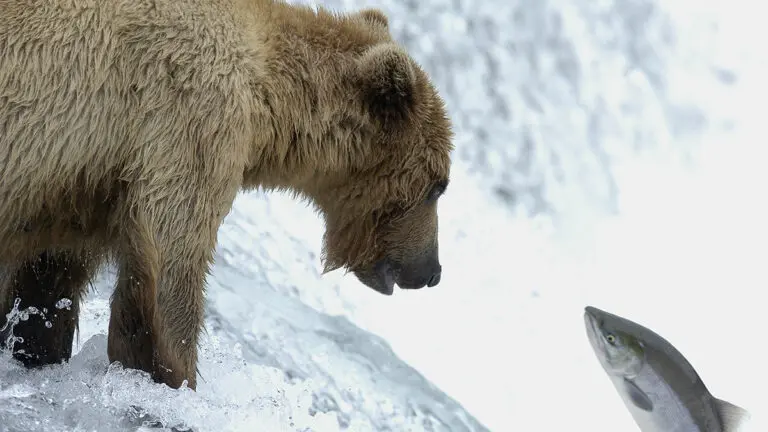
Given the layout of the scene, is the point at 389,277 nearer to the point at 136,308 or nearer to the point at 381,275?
the point at 381,275

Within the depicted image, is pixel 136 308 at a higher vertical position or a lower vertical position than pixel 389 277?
lower

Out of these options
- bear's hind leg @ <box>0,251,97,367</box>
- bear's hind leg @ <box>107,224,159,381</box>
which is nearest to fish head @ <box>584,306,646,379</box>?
bear's hind leg @ <box>107,224,159,381</box>

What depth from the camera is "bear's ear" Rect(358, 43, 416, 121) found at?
207 inches

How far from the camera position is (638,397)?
5.44 meters

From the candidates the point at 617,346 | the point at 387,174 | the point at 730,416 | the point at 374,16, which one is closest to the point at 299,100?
the point at 387,174

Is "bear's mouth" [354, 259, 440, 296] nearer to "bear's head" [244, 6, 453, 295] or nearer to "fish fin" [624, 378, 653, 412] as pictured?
"bear's head" [244, 6, 453, 295]

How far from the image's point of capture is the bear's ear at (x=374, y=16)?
5853 millimetres

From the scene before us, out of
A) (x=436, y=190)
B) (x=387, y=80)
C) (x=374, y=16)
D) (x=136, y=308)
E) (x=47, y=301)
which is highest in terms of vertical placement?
(x=374, y=16)

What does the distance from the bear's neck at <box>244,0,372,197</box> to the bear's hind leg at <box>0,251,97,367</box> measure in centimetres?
92

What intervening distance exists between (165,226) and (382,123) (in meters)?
1.18

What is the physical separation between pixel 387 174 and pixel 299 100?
62cm

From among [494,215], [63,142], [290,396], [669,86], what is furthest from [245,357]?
[669,86]

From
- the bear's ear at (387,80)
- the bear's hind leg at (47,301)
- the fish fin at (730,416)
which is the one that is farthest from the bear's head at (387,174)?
the fish fin at (730,416)

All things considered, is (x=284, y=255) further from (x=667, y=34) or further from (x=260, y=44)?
(x=667, y=34)
